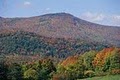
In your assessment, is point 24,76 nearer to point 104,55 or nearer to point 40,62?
point 40,62

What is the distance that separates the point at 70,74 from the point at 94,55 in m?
36.3

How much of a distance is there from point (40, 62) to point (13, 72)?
19.9 meters

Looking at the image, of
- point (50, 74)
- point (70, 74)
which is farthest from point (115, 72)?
point (50, 74)

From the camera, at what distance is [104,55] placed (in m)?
123

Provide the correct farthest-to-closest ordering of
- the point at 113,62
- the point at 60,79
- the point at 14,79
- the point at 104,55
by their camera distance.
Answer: the point at 104,55 < the point at 113,62 < the point at 14,79 < the point at 60,79

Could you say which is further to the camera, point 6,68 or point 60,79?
point 6,68

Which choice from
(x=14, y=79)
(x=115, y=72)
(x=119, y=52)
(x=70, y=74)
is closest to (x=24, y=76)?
(x=14, y=79)

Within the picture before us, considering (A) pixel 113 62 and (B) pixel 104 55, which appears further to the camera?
(B) pixel 104 55

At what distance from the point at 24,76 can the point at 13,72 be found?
545 centimetres

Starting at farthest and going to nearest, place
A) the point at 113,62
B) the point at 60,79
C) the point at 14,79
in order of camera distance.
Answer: the point at 113,62, the point at 14,79, the point at 60,79

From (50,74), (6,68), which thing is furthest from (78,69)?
(6,68)

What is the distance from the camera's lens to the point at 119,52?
116 metres

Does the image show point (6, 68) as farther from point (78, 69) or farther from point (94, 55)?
point (94, 55)

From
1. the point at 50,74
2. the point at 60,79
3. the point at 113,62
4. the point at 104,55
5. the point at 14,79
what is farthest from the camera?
the point at 104,55
